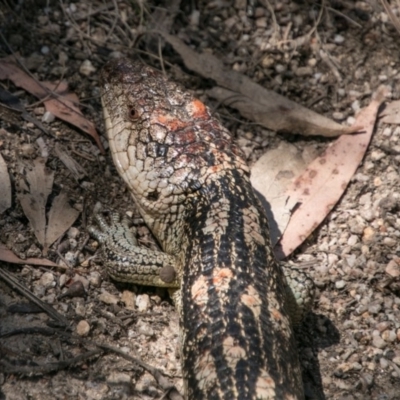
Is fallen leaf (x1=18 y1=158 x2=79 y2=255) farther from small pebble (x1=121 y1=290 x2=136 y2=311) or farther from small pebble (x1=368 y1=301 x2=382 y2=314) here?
small pebble (x1=368 y1=301 x2=382 y2=314)

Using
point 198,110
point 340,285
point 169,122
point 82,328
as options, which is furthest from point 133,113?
point 340,285

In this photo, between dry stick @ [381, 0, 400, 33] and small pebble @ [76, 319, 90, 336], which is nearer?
small pebble @ [76, 319, 90, 336]

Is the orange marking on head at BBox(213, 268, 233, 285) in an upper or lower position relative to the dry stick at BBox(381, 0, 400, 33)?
lower

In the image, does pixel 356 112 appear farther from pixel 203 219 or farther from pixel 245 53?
pixel 203 219

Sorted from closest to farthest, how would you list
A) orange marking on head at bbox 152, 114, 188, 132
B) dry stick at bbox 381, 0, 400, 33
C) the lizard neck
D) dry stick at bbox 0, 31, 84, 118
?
the lizard neck
orange marking on head at bbox 152, 114, 188, 132
dry stick at bbox 0, 31, 84, 118
dry stick at bbox 381, 0, 400, 33

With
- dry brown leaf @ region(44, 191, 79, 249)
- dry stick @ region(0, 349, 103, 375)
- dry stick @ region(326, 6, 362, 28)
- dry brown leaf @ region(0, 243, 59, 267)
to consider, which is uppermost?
dry stick @ region(326, 6, 362, 28)

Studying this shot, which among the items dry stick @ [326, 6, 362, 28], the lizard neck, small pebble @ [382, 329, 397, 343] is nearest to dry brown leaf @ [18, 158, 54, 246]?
the lizard neck

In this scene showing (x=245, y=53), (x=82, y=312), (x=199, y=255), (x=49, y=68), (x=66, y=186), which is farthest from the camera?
(x=245, y=53)

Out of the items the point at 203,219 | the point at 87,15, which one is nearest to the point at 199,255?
the point at 203,219
